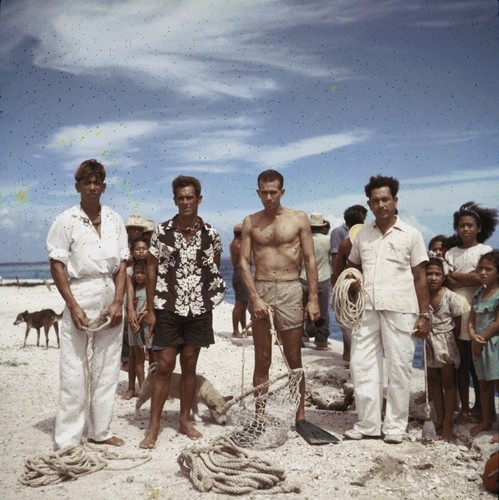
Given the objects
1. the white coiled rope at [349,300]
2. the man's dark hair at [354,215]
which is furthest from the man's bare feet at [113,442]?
the man's dark hair at [354,215]

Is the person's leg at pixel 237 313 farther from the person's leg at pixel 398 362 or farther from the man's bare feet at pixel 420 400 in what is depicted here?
the person's leg at pixel 398 362

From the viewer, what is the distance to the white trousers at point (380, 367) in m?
4.84

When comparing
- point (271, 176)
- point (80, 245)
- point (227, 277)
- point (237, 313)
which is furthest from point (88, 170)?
point (227, 277)

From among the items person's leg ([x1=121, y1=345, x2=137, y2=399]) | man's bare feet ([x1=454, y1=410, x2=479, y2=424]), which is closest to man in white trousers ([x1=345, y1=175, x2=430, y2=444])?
man's bare feet ([x1=454, y1=410, x2=479, y2=424])

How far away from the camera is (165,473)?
4.18 m

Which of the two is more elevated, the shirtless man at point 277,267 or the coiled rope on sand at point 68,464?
the shirtless man at point 277,267

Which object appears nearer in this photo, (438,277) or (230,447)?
(230,447)

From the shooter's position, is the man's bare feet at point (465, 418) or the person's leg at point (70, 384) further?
the man's bare feet at point (465, 418)

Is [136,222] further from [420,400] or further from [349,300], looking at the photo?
[420,400]

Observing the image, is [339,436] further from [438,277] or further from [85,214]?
[85,214]

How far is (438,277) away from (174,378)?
284 centimetres

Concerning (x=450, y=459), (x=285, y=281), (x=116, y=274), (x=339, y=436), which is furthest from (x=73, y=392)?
(x=450, y=459)

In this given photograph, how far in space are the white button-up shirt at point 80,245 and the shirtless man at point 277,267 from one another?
1216mm

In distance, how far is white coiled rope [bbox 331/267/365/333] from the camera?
498cm
